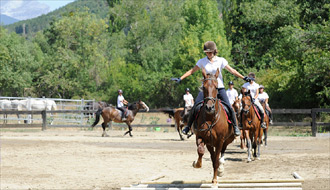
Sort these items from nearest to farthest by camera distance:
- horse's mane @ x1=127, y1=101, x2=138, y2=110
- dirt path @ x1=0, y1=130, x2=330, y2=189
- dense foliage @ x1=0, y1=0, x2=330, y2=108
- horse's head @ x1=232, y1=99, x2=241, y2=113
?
1. dirt path @ x1=0, y1=130, x2=330, y2=189
2. horse's head @ x1=232, y1=99, x2=241, y2=113
3. horse's mane @ x1=127, y1=101, x2=138, y2=110
4. dense foliage @ x1=0, y1=0, x2=330, y2=108

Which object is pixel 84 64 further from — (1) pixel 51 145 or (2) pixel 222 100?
(2) pixel 222 100

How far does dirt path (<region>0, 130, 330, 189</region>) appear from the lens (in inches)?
452

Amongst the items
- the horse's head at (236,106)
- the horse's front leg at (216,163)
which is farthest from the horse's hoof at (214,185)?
the horse's head at (236,106)

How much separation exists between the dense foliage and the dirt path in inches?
823

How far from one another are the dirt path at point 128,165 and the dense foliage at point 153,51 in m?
20.9

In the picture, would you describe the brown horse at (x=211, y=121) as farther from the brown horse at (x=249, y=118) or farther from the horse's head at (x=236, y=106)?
the horse's head at (x=236, y=106)

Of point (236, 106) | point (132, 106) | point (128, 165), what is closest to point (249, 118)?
point (236, 106)

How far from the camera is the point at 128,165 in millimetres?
14305

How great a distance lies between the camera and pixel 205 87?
7.83 m

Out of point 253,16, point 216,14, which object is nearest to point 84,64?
point 216,14

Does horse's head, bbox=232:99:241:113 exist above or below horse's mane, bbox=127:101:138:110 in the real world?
above

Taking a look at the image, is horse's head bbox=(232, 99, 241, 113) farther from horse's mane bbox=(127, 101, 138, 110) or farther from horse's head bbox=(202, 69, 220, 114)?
horse's mane bbox=(127, 101, 138, 110)

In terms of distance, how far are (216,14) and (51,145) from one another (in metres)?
42.5

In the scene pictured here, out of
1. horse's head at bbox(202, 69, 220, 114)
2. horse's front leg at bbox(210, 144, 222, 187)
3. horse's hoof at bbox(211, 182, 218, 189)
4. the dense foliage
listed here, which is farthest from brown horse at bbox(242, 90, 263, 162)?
the dense foliage
